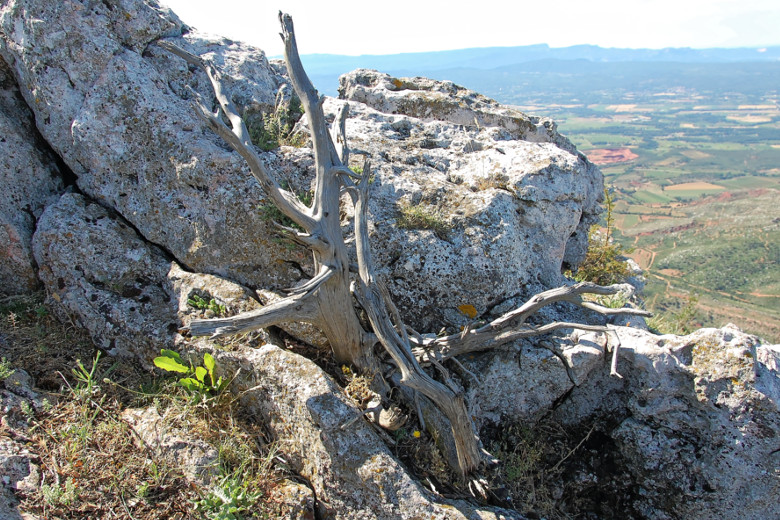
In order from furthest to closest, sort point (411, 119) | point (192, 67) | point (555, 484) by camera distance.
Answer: point (411, 119) < point (192, 67) < point (555, 484)

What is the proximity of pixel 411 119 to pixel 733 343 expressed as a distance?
7427 millimetres

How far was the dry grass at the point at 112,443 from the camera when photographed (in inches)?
200

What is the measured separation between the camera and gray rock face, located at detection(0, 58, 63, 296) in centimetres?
759

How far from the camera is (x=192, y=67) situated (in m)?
8.84

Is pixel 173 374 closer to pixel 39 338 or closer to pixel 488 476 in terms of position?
pixel 39 338

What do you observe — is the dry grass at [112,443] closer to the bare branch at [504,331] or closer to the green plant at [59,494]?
the green plant at [59,494]

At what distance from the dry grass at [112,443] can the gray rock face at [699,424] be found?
5214 millimetres

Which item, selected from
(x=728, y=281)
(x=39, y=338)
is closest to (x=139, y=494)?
(x=39, y=338)

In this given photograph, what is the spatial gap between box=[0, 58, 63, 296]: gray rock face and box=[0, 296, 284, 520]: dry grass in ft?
3.88

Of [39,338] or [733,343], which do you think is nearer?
[733,343]

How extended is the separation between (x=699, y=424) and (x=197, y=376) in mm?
7155

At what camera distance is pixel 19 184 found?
788 cm

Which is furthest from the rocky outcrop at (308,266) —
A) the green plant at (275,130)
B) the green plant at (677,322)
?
the green plant at (677,322)

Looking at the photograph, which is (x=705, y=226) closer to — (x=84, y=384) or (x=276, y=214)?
(x=276, y=214)
